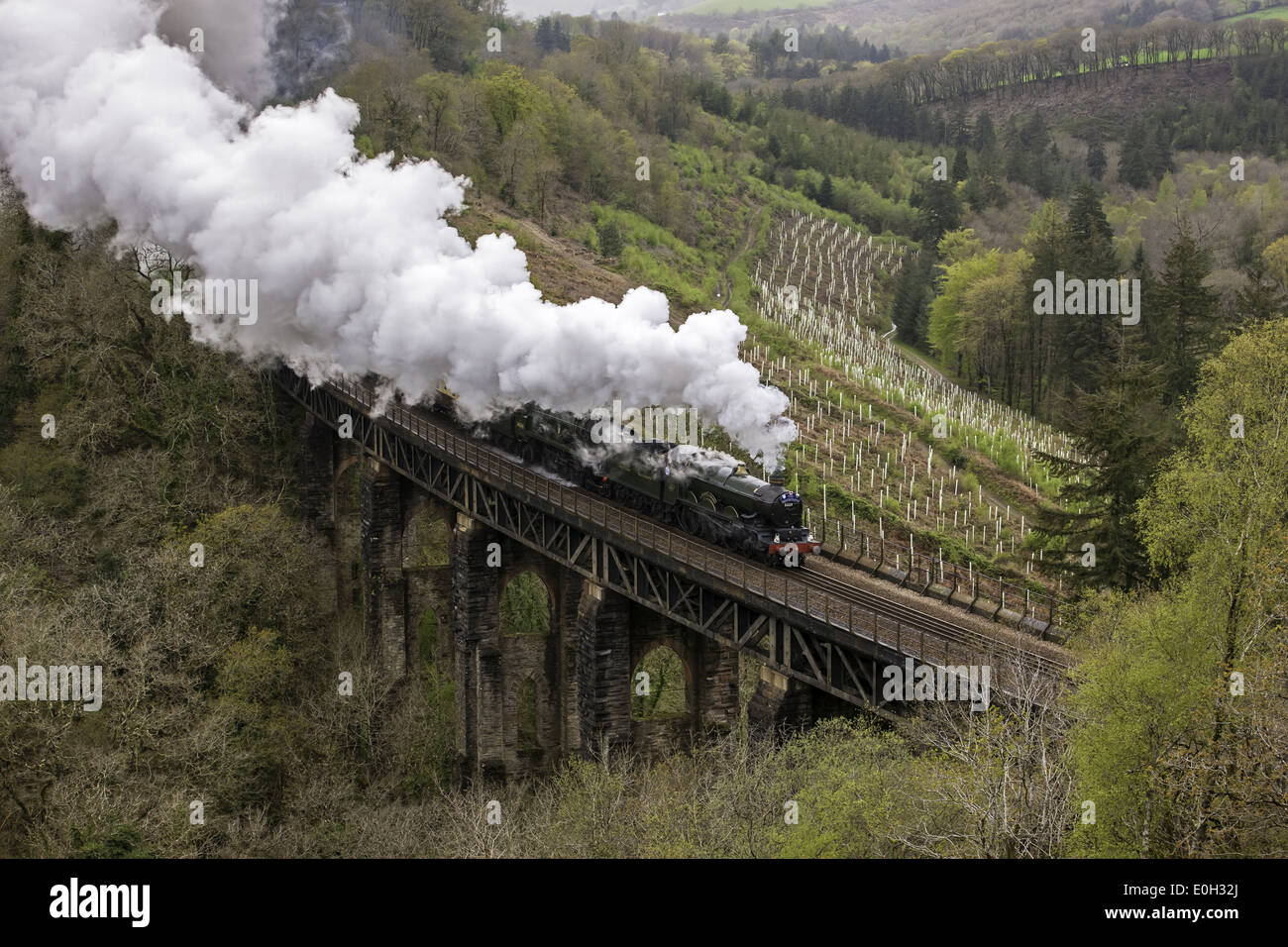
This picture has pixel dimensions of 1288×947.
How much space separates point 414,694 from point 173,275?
25.6 meters

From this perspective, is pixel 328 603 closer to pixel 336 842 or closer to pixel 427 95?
pixel 336 842

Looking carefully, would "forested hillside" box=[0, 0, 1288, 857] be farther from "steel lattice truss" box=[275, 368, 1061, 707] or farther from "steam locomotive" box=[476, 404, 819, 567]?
"steam locomotive" box=[476, 404, 819, 567]

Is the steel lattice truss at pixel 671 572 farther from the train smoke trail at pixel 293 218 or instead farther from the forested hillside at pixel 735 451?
the train smoke trail at pixel 293 218

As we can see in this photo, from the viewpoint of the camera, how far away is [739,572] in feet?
110

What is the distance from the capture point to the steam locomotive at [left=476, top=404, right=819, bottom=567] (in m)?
34.6

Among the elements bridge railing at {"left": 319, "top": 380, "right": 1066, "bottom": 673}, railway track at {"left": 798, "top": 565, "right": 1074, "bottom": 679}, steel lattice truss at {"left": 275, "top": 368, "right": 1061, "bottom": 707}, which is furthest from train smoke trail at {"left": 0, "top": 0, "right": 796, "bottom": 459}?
railway track at {"left": 798, "top": 565, "right": 1074, "bottom": 679}

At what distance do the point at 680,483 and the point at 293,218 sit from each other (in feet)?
71.0

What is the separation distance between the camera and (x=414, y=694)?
177ft

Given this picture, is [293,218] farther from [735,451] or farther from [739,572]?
[739,572]

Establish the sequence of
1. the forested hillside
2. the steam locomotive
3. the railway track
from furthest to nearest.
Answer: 1. the steam locomotive
2. the railway track
3. the forested hillside

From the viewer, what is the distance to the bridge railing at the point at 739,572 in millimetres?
28859

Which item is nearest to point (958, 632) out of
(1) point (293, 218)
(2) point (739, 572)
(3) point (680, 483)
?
(2) point (739, 572)

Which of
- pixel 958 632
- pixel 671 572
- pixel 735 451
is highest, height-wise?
pixel 735 451

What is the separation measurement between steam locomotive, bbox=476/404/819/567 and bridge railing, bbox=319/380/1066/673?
585 millimetres
